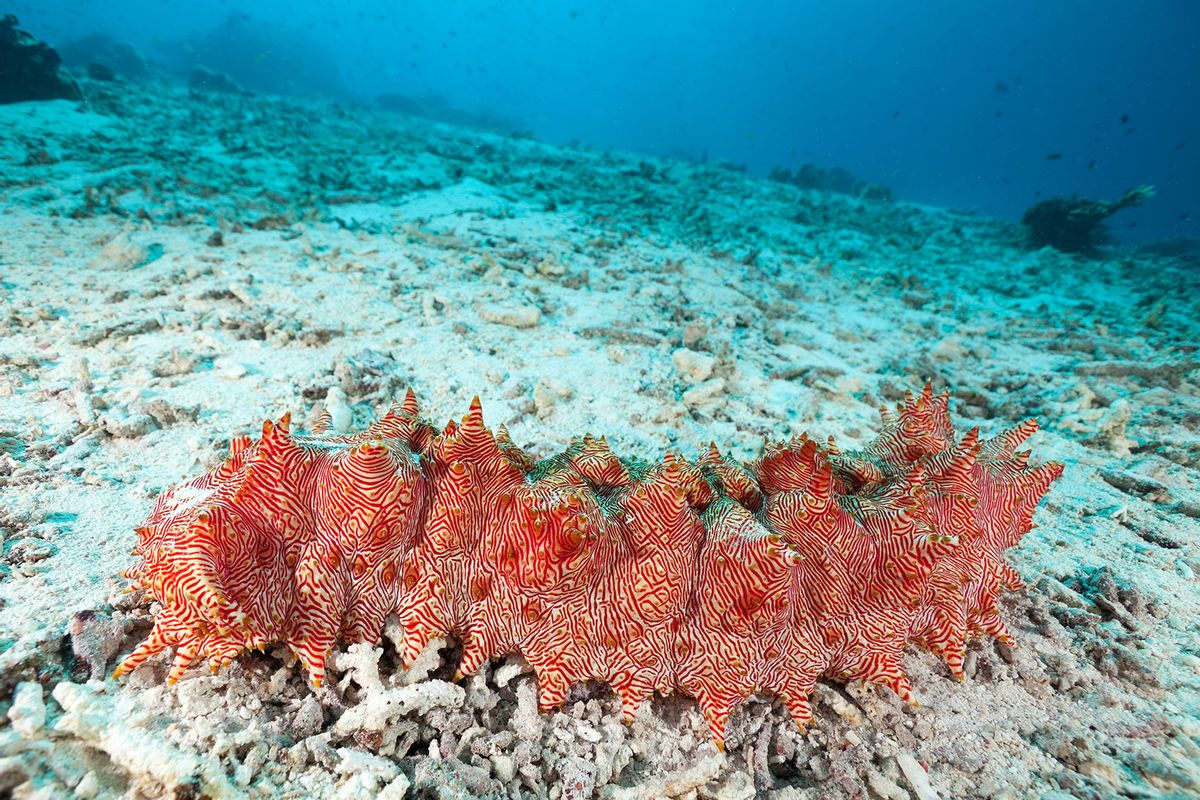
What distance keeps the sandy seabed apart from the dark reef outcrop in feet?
5.95

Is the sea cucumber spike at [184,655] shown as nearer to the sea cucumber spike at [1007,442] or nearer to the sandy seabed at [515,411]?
the sandy seabed at [515,411]

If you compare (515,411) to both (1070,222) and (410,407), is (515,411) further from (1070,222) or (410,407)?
(1070,222)

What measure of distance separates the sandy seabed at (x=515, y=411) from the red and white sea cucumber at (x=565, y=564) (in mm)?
225

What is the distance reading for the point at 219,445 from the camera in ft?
12.3

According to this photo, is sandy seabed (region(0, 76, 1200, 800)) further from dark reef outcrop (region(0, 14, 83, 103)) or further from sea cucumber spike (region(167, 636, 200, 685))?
dark reef outcrop (region(0, 14, 83, 103))

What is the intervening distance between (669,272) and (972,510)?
6530 millimetres

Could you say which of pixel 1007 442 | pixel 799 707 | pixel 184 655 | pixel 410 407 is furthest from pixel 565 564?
pixel 1007 442

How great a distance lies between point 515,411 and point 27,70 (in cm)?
1799

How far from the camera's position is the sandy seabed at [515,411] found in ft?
7.11

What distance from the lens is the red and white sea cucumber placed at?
216cm

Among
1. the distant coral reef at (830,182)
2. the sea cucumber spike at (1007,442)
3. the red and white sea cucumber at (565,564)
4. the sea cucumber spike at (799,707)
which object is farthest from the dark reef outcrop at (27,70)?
the distant coral reef at (830,182)

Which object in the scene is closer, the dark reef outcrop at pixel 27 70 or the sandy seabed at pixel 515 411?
the sandy seabed at pixel 515 411

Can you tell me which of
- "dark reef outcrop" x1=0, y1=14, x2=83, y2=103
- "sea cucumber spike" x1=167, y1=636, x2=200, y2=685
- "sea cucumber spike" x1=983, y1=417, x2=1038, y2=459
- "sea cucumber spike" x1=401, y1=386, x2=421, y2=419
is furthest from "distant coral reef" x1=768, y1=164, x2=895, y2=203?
"sea cucumber spike" x1=167, y1=636, x2=200, y2=685

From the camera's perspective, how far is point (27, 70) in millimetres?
13328
